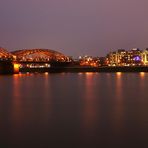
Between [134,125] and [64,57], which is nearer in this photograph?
[134,125]

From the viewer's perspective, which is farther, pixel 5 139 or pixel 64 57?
pixel 64 57

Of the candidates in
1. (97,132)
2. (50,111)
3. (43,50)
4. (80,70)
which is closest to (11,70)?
(80,70)

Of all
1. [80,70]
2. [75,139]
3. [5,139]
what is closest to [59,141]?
[75,139]

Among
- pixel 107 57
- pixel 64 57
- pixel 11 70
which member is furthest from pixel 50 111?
pixel 107 57

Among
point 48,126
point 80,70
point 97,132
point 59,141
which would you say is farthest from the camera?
point 80,70

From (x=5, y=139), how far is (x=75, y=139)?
1700mm

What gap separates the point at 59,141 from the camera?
376 inches

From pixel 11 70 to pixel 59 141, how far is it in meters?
68.7

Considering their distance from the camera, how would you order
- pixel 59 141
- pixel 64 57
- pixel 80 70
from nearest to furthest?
1. pixel 59 141
2. pixel 80 70
3. pixel 64 57

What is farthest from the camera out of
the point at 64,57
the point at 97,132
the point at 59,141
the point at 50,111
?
the point at 64,57

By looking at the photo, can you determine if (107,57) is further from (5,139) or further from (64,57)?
(5,139)

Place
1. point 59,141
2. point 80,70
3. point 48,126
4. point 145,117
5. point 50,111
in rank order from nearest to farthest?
point 59,141
point 48,126
point 145,117
point 50,111
point 80,70

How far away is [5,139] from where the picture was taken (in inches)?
382

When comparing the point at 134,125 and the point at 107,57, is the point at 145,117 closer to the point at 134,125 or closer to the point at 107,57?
the point at 134,125
